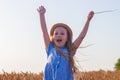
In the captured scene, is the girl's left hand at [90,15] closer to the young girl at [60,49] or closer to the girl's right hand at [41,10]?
the young girl at [60,49]

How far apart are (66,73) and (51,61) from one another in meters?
0.24

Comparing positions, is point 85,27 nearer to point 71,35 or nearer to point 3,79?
point 71,35

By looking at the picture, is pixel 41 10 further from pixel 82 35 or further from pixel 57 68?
pixel 57 68

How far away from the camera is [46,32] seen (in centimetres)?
684

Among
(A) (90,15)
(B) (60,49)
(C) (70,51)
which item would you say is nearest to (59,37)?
(B) (60,49)

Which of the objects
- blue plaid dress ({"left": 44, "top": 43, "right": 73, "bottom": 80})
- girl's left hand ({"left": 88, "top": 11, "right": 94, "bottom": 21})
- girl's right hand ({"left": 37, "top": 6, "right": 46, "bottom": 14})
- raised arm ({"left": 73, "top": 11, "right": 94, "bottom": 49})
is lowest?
blue plaid dress ({"left": 44, "top": 43, "right": 73, "bottom": 80})

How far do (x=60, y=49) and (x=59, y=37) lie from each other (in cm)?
16

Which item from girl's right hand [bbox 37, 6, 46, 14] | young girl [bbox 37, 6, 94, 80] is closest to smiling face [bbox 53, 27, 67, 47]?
young girl [bbox 37, 6, 94, 80]

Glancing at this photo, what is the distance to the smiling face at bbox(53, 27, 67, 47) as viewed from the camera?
22.1 ft

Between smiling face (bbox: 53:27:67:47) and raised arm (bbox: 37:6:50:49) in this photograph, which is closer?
smiling face (bbox: 53:27:67:47)

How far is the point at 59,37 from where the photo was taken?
22.0 ft

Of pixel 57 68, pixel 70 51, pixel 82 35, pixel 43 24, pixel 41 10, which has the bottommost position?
pixel 57 68

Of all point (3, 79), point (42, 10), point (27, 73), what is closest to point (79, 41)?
point (42, 10)

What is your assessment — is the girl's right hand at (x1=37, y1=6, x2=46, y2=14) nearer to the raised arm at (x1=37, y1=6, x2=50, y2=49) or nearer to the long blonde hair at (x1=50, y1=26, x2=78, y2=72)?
the raised arm at (x1=37, y1=6, x2=50, y2=49)
